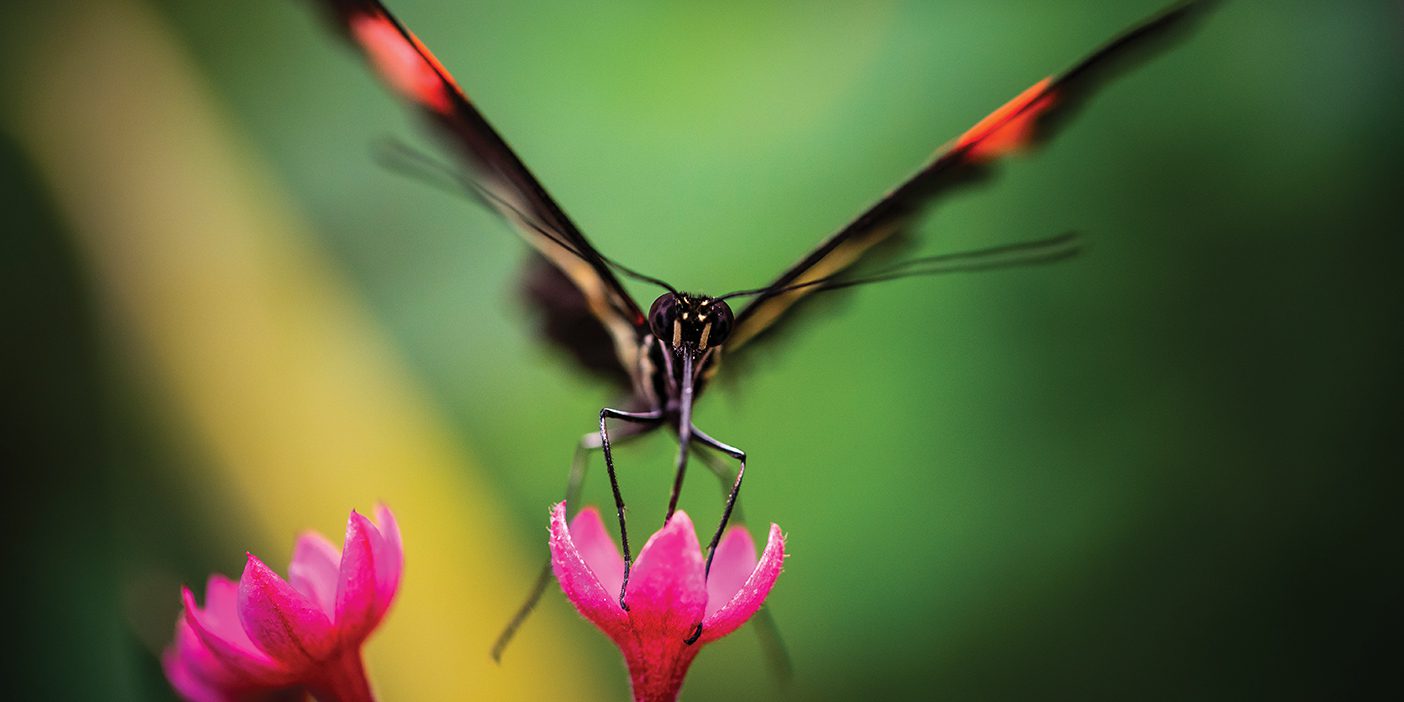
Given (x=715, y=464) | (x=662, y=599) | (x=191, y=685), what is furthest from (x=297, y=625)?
(x=715, y=464)

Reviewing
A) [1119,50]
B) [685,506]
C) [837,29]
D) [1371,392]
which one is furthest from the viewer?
[837,29]

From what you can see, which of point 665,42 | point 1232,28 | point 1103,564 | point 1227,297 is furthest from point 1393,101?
point 665,42

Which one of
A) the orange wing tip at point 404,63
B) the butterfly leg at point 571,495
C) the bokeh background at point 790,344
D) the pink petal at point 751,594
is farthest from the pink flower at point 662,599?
the bokeh background at point 790,344

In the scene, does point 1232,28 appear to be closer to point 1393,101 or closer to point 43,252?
point 1393,101

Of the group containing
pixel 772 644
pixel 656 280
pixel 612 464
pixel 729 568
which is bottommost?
pixel 772 644

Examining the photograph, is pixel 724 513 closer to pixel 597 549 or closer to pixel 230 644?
pixel 597 549

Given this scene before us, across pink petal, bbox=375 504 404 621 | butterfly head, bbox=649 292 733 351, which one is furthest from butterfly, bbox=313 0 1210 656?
pink petal, bbox=375 504 404 621

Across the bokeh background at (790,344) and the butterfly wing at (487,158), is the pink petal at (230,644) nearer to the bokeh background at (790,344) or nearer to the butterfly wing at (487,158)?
the butterfly wing at (487,158)
